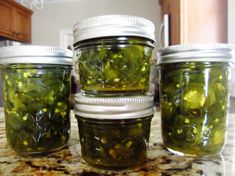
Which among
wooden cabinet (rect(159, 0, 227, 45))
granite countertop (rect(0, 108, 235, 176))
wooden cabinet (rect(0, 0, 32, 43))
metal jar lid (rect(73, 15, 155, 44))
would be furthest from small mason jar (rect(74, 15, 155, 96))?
wooden cabinet (rect(0, 0, 32, 43))

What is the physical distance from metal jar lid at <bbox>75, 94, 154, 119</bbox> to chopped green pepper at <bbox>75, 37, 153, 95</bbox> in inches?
0.6

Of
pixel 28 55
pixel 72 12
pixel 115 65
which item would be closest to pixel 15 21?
pixel 72 12

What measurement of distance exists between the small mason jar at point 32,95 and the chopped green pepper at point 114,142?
8 centimetres

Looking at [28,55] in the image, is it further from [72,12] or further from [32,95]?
[72,12]

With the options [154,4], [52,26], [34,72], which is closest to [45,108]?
[34,72]

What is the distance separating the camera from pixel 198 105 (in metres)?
0.35

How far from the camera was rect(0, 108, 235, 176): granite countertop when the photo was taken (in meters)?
0.32

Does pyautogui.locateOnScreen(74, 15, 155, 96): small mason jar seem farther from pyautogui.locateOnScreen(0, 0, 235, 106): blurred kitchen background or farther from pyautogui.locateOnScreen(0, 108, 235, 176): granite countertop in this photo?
pyautogui.locateOnScreen(0, 0, 235, 106): blurred kitchen background

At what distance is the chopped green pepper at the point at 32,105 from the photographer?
0.36 m

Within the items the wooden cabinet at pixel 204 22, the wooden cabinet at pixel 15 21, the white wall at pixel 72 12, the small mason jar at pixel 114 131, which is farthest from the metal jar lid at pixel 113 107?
the white wall at pixel 72 12

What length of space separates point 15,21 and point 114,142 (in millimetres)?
2911

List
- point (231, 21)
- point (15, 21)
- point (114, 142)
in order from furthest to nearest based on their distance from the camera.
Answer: point (15, 21) < point (231, 21) < point (114, 142)

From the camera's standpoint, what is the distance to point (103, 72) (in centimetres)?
32

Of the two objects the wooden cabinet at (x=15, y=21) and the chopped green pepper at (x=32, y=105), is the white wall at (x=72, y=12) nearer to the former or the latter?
the wooden cabinet at (x=15, y=21)
